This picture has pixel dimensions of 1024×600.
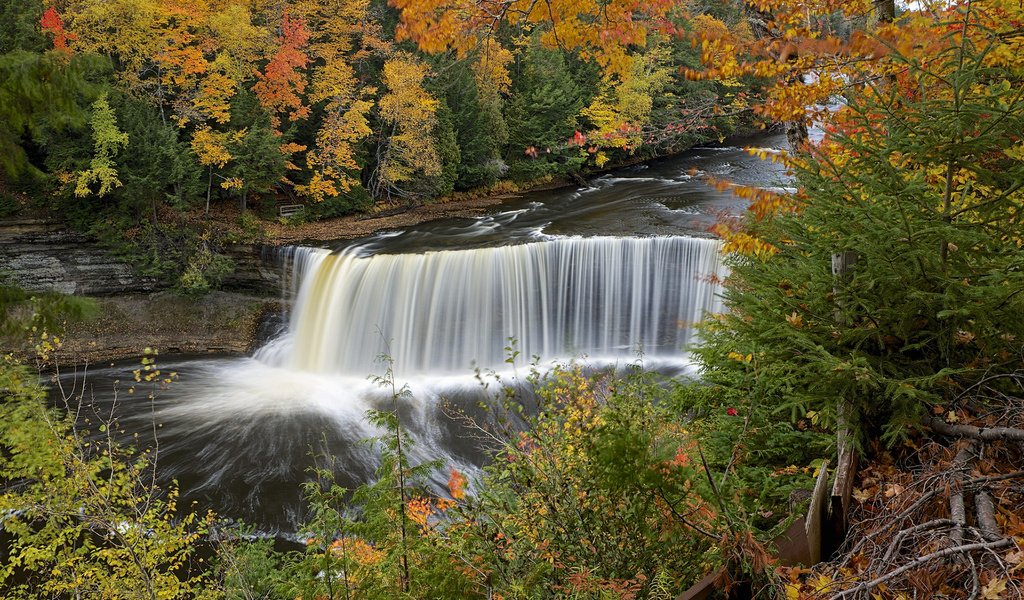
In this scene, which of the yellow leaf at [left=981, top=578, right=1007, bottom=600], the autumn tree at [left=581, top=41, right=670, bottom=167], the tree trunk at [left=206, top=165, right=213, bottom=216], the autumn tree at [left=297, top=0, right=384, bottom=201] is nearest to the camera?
the yellow leaf at [left=981, top=578, right=1007, bottom=600]

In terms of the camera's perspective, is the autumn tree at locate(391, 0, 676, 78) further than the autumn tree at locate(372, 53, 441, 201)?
No

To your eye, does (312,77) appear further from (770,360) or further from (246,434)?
(770,360)

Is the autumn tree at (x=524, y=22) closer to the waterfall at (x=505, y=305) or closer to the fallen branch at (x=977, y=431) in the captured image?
the fallen branch at (x=977, y=431)

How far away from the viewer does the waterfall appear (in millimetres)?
14516

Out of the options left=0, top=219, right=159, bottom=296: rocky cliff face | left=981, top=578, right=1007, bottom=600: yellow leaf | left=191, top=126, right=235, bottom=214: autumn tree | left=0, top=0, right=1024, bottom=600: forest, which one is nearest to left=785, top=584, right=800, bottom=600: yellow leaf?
left=0, top=0, right=1024, bottom=600: forest

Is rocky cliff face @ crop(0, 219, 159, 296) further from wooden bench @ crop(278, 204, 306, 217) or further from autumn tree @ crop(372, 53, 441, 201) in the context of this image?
autumn tree @ crop(372, 53, 441, 201)

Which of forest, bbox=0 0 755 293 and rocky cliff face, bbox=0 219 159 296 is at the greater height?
forest, bbox=0 0 755 293

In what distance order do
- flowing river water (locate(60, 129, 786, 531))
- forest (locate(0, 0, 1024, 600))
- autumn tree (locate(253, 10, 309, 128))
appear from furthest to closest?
autumn tree (locate(253, 10, 309, 128)), flowing river water (locate(60, 129, 786, 531)), forest (locate(0, 0, 1024, 600))

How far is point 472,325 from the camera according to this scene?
14.8m

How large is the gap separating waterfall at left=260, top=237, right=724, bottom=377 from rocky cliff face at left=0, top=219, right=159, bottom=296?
5178 millimetres

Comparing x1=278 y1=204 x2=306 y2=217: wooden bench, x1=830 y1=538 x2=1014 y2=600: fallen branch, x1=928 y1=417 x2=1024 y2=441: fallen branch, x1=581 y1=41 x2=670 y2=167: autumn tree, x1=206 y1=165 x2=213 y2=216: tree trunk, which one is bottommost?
x1=830 y1=538 x2=1014 y2=600: fallen branch

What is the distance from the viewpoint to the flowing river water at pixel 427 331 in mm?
12289

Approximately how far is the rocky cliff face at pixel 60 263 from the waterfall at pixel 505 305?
518cm

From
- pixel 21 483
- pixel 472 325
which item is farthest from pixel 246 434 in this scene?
pixel 472 325
